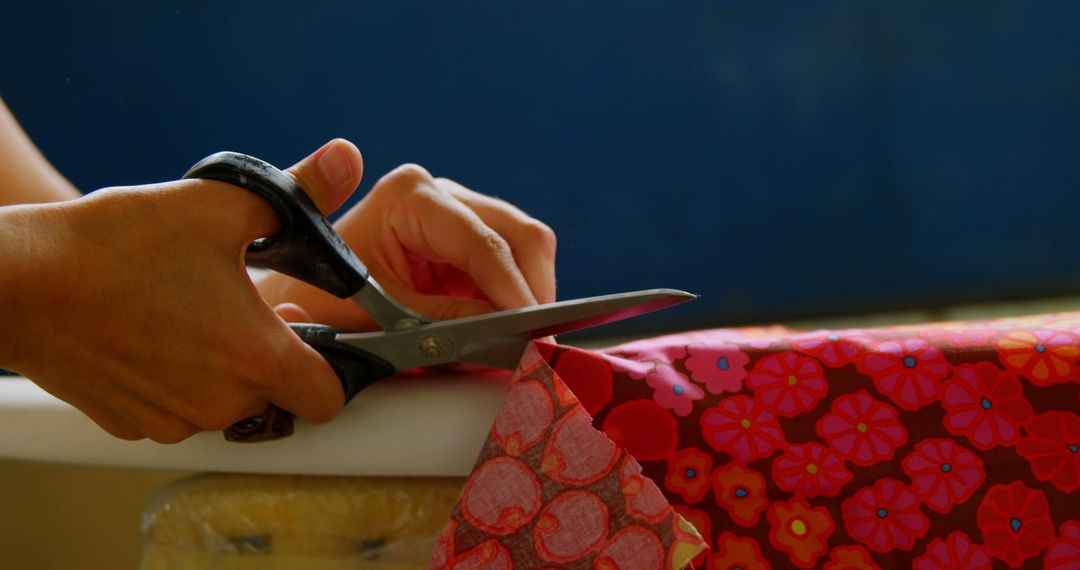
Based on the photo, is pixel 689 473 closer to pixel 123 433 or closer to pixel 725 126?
pixel 123 433

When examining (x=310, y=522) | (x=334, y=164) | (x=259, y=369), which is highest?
(x=334, y=164)

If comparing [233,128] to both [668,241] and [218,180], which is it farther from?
[218,180]

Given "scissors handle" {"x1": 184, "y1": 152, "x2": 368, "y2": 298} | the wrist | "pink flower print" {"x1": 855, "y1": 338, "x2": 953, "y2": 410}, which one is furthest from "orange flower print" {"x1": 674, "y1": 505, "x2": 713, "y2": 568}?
the wrist

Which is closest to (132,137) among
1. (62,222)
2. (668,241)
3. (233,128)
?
(233,128)

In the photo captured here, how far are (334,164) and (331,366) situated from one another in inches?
4.7

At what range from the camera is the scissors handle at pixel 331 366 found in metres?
0.51

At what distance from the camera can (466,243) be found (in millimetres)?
557

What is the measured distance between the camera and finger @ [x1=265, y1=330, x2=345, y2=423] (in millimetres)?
475

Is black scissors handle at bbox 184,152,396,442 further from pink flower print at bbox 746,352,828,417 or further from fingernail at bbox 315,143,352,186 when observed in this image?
pink flower print at bbox 746,352,828,417

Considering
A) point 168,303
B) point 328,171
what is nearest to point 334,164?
point 328,171

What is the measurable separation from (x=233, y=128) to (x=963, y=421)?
3.10 ft

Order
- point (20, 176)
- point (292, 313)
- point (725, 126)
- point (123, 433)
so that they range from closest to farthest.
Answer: point (123, 433) < point (292, 313) < point (20, 176) < point (725, 126)

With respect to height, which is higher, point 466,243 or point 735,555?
point 466,243

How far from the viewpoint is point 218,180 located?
433 millimetres
